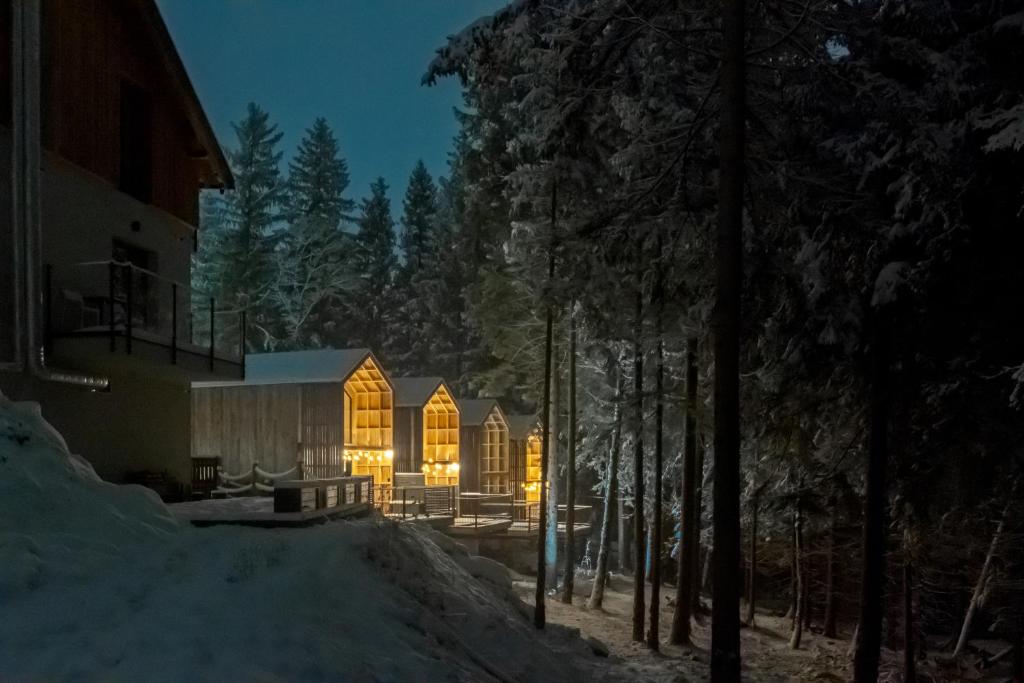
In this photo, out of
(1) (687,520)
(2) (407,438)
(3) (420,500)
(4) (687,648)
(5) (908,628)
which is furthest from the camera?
(2) (407,438)

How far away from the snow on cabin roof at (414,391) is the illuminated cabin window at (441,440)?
0.36 m

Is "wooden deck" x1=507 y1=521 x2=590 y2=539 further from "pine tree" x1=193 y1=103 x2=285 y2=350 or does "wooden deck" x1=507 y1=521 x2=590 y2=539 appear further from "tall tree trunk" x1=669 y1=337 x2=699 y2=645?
"pine tree" x1=193 y1=103 x2=285 y2=350

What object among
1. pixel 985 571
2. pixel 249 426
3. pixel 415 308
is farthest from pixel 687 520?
pixel 415 308

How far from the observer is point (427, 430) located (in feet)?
107

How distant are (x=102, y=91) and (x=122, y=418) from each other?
207 inches

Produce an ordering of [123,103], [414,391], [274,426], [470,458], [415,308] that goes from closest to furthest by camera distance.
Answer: [123,103] < [274,426] < [414,391] < [470,458] < [415,308]

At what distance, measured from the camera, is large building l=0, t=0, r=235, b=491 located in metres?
11.3

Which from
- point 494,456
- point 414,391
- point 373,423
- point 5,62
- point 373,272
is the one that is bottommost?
point 494,456

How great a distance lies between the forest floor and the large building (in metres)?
8.90

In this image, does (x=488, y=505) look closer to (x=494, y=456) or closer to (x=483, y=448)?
(x=483, y=448)

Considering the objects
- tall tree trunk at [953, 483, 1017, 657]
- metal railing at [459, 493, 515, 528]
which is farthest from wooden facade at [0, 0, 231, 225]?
metal railing at [459, 493, 515, 528]

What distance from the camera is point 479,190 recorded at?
23.1m

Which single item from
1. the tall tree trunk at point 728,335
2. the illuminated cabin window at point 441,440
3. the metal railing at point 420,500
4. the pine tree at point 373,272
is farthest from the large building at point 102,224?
the pine tree at point 373,272

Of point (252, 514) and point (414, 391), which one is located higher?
point (414, 391)
